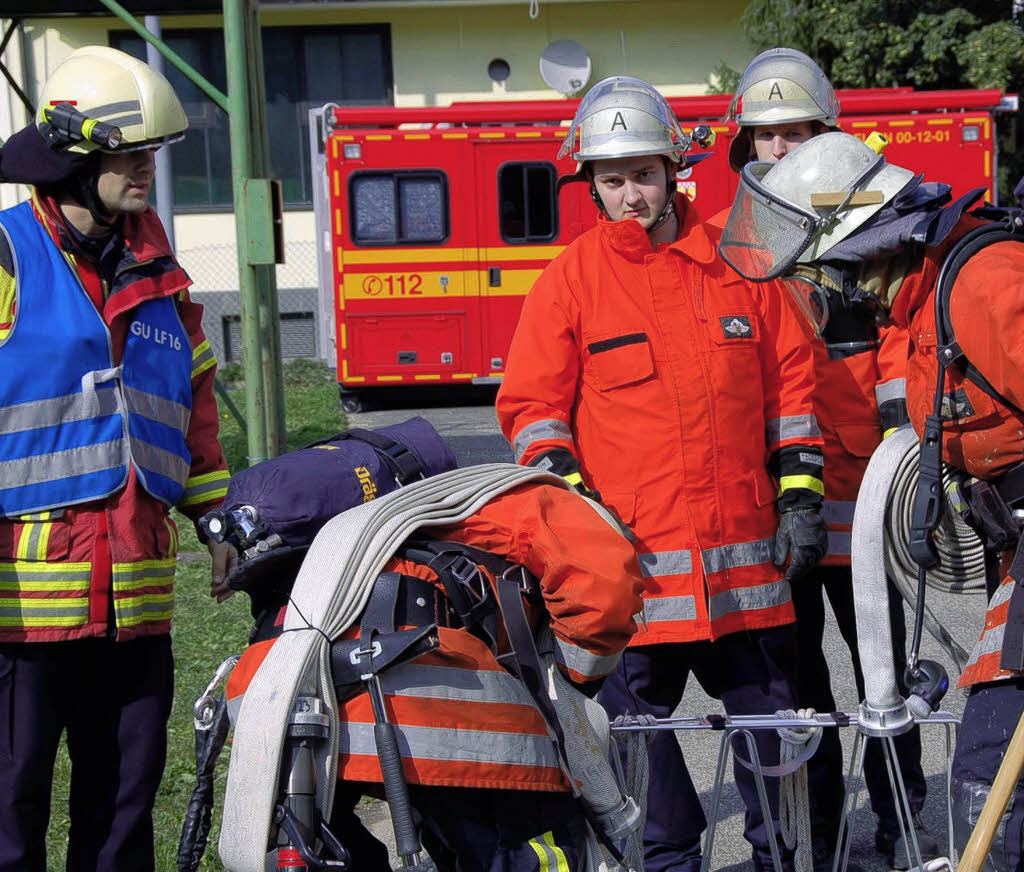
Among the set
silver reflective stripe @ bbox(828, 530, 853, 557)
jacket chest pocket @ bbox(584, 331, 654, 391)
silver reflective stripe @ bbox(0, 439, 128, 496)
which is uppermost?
jacket chest pocket @ bbox(584, 331, 654, 391)

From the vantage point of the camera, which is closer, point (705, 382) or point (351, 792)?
point (351, 792)

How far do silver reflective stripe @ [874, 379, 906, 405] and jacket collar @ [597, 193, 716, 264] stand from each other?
0.68 metres

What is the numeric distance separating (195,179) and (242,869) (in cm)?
1731

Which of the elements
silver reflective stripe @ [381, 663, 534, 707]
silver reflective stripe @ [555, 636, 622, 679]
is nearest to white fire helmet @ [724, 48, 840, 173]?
silver reflective stripe @ [555, 636, 622, 679]

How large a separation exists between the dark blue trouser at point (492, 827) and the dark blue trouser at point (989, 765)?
0.76 meters

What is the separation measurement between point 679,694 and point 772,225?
1303 mm

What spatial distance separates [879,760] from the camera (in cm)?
400

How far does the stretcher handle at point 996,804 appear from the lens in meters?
2.40

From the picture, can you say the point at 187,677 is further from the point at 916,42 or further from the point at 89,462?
the point at 916,42

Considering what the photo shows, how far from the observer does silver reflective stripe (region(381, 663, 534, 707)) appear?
2.29 metres

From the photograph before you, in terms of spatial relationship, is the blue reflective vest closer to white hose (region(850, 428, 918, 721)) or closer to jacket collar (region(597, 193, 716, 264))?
jacket collar (region(597, 193, 716, 264))

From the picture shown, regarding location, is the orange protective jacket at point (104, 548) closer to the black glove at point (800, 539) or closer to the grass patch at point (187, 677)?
the grass patch at point (187, 677)

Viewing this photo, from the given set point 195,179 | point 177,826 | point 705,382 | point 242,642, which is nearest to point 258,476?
point 705,382

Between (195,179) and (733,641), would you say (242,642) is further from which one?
(195,179)
